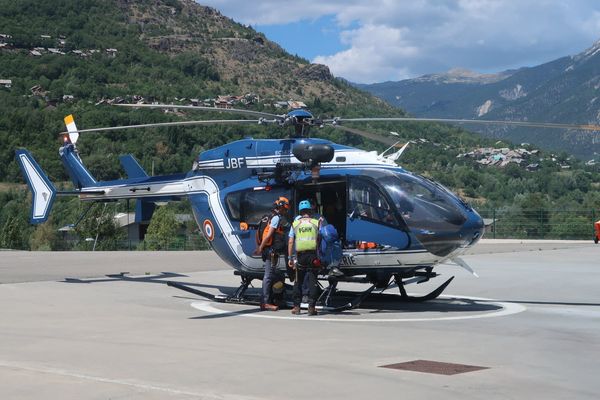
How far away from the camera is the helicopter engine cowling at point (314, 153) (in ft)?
45.2

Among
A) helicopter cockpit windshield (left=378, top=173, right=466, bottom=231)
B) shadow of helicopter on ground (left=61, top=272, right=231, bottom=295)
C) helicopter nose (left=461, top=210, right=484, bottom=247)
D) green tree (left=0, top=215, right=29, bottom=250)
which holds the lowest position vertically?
shadow of helicopter on ground (left=61, top=272, right=231, bottom=295)

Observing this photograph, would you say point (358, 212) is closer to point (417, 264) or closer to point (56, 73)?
point (417, 264)

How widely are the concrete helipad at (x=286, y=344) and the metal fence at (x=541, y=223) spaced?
25860 millimetres

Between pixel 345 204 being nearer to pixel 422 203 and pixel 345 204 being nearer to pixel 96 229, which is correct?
pixel 422 203

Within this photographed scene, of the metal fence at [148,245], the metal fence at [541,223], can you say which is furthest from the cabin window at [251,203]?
the metal fence at [541,223]

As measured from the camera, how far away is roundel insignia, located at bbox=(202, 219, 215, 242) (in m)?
15.6

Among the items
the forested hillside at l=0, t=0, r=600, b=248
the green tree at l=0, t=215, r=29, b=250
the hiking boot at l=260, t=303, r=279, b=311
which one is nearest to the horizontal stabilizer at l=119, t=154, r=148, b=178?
the hiking boot at l=260, t=303, r=279, b=311

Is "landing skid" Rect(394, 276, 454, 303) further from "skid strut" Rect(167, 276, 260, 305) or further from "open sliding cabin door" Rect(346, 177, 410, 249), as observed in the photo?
"skid strut" Rect(167, 276, 260, 305)

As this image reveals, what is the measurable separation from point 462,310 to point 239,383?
667 cm

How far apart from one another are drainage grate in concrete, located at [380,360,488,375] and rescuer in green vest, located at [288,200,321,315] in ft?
14.1

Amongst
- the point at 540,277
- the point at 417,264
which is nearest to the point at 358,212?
the point at 417,264

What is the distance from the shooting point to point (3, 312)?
13.3 metres

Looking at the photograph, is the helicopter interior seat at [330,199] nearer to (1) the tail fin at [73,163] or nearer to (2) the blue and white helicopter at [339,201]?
(2) the blue and white helicopter at [339,201]

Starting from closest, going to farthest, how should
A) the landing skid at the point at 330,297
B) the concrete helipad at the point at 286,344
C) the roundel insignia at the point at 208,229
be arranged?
the concrete helipad at the point at 286,344
the landing skid at the point at 330,297
the roundel insignia at the point at 208,229
